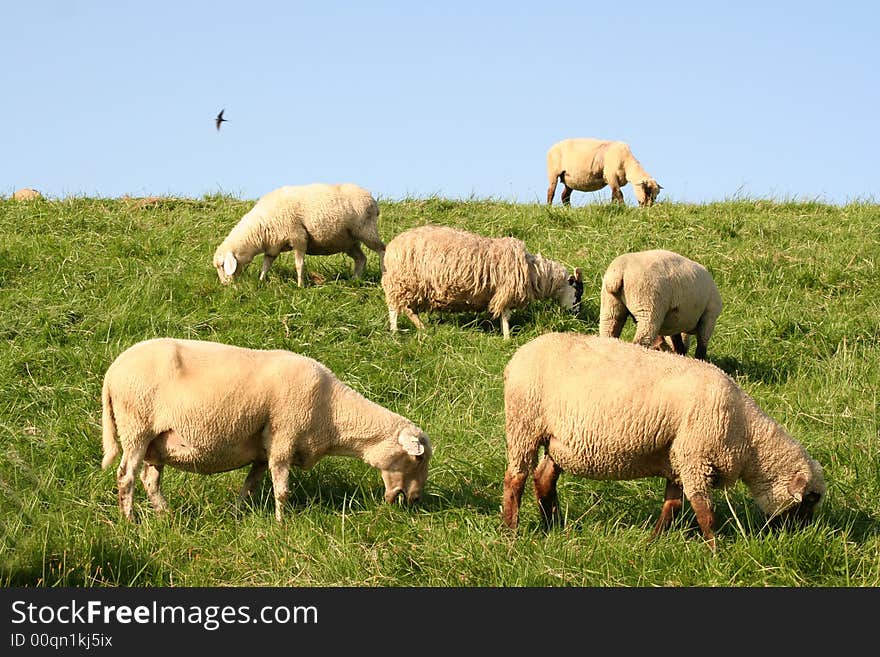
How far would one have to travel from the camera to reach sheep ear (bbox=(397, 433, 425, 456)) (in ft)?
21.2

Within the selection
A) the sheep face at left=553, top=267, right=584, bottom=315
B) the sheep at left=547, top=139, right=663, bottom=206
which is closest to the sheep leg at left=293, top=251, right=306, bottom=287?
the sheep face at left=553, top=267, right=584, bottom=315

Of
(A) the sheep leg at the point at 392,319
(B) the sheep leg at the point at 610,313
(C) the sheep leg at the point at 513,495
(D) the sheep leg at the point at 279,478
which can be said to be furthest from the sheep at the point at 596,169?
(D) the sheep leg at the point at 279,478

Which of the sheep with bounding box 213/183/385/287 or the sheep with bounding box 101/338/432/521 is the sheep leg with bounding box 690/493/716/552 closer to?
the sheep with bounding box 101/338/432/521

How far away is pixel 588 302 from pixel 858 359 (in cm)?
300

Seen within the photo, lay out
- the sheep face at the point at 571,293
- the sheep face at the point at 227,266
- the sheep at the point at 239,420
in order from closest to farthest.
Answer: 1. the sheep at the point at 239,420
2. the sheep face at the point at 571,293
3. the sheep face at the point at 227,266

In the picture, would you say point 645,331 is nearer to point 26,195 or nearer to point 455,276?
point 455,276

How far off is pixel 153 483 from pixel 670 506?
10.7 feet

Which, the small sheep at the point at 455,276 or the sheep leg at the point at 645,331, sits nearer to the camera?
the sheep leg at the point at 645,331

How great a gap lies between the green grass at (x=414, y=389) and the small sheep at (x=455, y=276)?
0.28 metres

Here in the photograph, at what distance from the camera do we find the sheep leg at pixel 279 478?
6344 millimetres

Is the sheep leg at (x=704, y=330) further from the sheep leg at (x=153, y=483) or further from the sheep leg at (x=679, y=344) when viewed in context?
the sheep leg at (x=153, y=483)

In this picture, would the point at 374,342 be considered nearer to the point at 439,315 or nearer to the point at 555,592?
the point at 439,315

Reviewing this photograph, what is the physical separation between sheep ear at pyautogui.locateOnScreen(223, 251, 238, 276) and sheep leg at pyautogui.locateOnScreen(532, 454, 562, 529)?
6.24 m

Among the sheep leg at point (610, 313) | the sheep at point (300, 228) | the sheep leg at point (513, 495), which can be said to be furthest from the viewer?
the sheep at point (300, 228)
